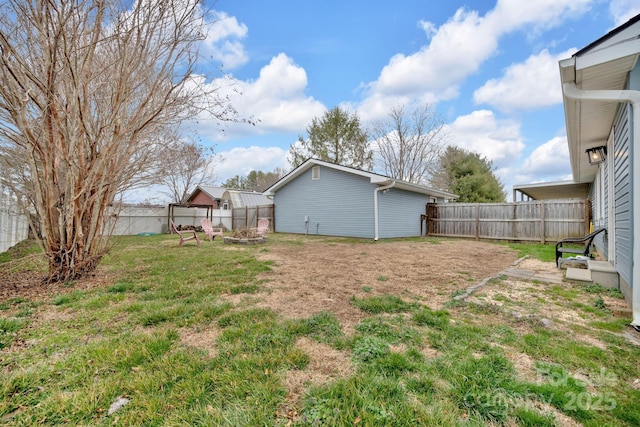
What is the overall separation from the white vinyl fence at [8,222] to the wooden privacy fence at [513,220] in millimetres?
14809

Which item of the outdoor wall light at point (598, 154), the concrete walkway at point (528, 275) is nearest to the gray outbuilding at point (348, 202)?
the outdoor wall light at point (598, 154)

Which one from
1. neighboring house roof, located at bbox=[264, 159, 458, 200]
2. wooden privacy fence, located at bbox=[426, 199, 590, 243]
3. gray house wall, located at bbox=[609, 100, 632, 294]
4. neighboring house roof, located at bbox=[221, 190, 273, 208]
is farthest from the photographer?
neighboring house roof, located at bbox=[221, 190, 273, 208]

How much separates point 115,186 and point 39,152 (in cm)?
101

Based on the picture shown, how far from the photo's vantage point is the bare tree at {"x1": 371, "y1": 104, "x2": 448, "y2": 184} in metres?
19.6

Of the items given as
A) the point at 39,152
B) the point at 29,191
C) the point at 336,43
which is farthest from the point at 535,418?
the point at 336,43

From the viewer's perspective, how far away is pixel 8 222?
7.59 meters

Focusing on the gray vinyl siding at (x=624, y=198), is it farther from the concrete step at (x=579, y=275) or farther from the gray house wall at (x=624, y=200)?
the concrete step at (x=579, y=275)

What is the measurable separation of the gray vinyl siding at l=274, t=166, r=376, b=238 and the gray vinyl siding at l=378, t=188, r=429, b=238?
0.57 meters

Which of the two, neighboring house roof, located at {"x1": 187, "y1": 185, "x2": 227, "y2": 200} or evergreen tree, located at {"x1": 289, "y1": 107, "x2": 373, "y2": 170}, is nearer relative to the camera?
evergreen tree, located at {"x1": 289, "y1": 107, "x2": 373, "y2": 170}

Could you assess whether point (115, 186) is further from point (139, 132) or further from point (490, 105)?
point (490, 105)

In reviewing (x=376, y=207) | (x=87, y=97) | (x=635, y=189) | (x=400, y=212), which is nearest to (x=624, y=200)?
(x=635, y=189)

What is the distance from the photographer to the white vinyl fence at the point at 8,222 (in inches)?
244

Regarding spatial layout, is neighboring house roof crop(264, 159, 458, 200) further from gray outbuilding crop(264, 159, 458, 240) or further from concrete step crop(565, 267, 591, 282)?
concrete step crop(565, 267, 591, 282)

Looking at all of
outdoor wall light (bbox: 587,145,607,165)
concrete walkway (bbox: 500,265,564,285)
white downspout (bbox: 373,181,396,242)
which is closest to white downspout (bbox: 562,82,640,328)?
concrete walkway (bbox: 500,265,564,285)
